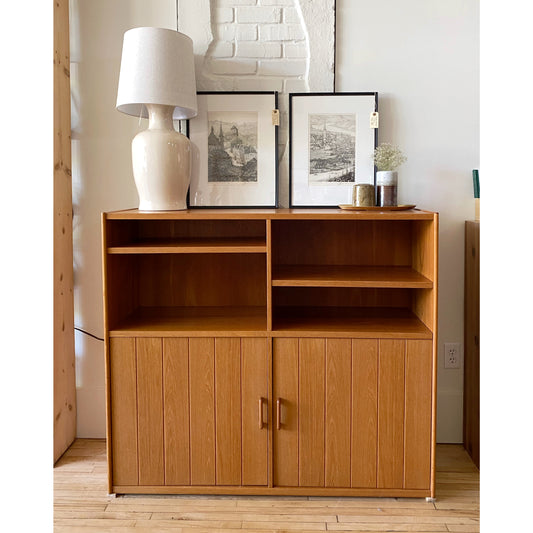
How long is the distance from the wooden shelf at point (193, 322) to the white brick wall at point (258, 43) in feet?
3.03

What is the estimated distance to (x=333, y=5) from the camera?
2328 millimetres

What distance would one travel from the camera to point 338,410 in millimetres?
2010

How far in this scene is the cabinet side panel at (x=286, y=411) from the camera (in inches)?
79.0

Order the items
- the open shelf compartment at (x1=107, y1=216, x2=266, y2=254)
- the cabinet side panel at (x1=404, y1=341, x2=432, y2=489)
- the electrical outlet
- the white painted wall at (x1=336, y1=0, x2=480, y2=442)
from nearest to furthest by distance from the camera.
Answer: the cabinet side panel at (x1=404, y1=341, x2=432, y2=489) < the open shelf compartment at (x1=107, y1=216, x2=266, y2=254) < the white painted wall at (x1=336, y1=0, x2=480, y2=442) < the electrical outlet

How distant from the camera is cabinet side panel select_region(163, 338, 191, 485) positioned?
2018mm

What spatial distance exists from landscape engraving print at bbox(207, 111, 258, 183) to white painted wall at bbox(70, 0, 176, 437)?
1.06 ft

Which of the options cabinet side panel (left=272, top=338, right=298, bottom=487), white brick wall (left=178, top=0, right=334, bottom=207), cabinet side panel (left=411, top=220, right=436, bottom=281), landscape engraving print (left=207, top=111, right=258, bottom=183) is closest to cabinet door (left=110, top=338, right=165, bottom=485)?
cabinet side panel (left=272, top=338, right=298, bottom=487)

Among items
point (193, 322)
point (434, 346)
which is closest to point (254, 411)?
point (193, 322)

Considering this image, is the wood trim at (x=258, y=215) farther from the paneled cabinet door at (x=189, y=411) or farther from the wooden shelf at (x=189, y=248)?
the paneled cabinet door at (x=189, y=411)

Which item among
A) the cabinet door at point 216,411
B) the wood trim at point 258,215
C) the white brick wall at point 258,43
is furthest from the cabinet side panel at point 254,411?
the white brick wall at point 258,43

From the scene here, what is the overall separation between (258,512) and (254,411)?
340 mm

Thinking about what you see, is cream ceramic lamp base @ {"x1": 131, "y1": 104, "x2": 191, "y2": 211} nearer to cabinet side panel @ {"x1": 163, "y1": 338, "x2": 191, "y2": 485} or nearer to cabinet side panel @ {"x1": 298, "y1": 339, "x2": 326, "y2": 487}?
cabinet side panel @ {"x1": 163, "y1": 338, "x2": 191, "y2": 485}

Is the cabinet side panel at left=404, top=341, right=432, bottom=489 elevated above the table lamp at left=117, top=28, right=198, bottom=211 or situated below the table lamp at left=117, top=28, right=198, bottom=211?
below
